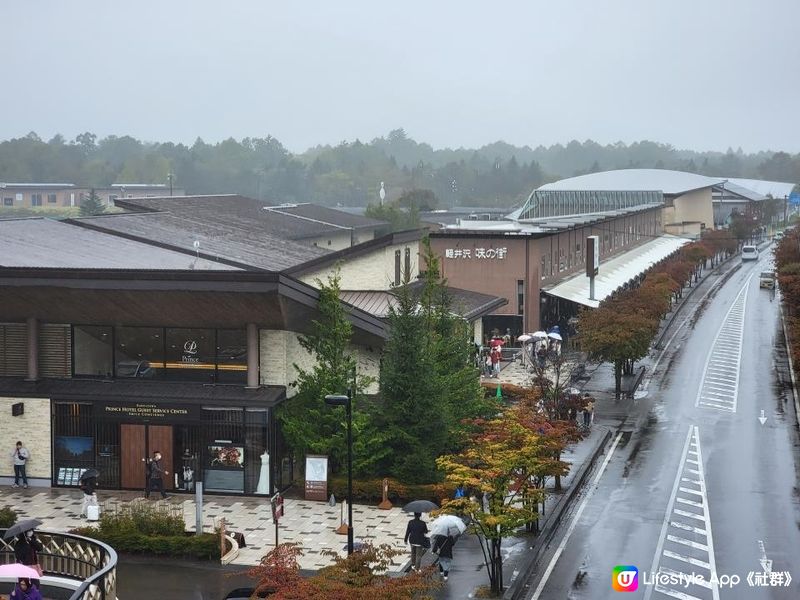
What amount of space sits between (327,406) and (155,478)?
5.73 metres

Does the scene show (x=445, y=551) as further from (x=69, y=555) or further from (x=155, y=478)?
(x=155, y=478)

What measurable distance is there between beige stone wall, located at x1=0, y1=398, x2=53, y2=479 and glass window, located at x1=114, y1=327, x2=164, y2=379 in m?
2.73

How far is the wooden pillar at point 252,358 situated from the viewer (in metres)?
37.3

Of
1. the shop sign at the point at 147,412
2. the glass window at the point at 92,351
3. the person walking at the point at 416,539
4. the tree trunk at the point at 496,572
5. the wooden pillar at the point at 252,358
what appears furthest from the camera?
the glass window at the point at 92,351

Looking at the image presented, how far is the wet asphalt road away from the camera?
2808 cm

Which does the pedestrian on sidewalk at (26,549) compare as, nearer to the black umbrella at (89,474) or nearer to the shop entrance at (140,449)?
the black umbrella at (89,474)

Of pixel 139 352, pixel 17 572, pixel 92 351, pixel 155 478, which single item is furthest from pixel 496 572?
pixel 92 351

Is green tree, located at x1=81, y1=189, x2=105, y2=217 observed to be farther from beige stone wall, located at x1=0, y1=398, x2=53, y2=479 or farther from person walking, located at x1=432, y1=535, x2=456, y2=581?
person walking, located at x1=432, y1=535, x2=456, y2=581

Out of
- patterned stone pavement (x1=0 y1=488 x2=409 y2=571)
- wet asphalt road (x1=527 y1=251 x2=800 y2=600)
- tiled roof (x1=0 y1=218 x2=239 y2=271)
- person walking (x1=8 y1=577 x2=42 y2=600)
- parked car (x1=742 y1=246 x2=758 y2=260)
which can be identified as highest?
tiled roof (x1=0 y1=218 x2=239 y2=271)

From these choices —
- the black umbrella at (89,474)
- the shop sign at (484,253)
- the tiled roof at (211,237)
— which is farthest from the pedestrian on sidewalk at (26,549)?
the shop sign at (484,253)

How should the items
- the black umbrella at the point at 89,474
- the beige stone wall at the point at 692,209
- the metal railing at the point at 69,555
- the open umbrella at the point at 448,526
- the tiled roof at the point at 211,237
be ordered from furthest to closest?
the beige stone wall at the point at 692,209
the tiled roof at the point at 211,237
the black umbrella at the point at 89,474
the open umbrella at the point at 448,526
the metal railing at the point at 69,555

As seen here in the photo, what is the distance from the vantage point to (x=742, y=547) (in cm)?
2991

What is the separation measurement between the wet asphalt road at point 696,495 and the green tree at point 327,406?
23.0 feet

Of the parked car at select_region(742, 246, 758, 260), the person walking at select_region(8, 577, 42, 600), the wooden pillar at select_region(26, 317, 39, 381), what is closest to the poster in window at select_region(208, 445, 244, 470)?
the wooden pillar at select_region(26, 317, 39, 381)
